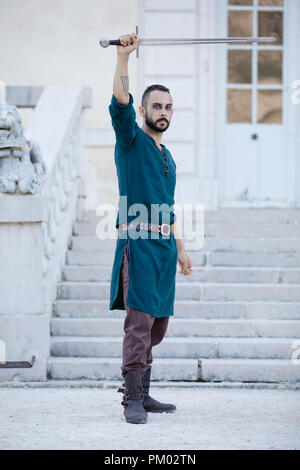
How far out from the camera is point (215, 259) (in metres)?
7.38

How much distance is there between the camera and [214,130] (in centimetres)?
1053

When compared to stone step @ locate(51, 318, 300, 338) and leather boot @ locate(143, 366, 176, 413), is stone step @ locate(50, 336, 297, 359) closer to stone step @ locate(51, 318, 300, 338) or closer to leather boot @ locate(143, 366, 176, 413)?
stone step @ locate(51, 318, 300, 338)

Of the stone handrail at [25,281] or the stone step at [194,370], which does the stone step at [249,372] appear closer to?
the stone step at [194,370]

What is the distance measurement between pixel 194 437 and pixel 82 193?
446 centimetres

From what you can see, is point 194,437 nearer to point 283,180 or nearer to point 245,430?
point 245,430

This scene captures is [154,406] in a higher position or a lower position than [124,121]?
lower

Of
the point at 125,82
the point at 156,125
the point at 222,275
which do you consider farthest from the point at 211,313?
the point at 125,82

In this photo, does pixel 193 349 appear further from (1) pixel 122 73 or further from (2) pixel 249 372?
(1) pixel 122 73

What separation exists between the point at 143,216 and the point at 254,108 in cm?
638

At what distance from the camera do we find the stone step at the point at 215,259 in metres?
7.35

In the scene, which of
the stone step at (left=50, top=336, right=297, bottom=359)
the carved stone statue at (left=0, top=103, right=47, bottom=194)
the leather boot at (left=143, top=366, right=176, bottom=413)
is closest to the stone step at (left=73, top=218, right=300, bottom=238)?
the stone step at (left=50, top=336, right=297, bottom=359)

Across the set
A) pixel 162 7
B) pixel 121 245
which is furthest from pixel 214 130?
pixel 121 245

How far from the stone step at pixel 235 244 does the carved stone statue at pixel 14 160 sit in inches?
64.5

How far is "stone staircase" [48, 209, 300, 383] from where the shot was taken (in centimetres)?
593
